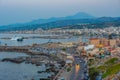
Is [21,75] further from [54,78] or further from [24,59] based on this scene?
[24,59]

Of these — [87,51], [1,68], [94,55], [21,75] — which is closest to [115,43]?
[87,51]

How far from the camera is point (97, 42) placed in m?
37.9

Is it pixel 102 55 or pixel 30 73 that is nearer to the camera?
pixel 30 73

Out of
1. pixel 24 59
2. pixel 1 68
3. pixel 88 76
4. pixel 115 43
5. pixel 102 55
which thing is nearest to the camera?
pixel 88 76

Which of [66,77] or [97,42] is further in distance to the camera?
[97,42]

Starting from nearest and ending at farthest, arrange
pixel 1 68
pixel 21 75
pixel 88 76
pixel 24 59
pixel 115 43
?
1. pixel 88 76
2. pixel 21 75
3. pixel 1 68
4. pixel 24 59
5. pixel 115 43

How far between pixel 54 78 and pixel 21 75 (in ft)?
11.7

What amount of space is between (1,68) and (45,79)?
24.6 feet

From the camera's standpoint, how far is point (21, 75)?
21125 mm

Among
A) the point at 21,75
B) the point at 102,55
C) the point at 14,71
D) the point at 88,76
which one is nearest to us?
the point at 88,76

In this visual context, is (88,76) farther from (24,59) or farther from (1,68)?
(24,59)

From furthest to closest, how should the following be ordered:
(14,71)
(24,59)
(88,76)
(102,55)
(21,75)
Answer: (24,59) < (102,55) < (14,71) < (21,75) < (88,76)

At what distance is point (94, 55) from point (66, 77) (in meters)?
11.4

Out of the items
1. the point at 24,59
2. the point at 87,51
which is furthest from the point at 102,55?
the point at 24,59
